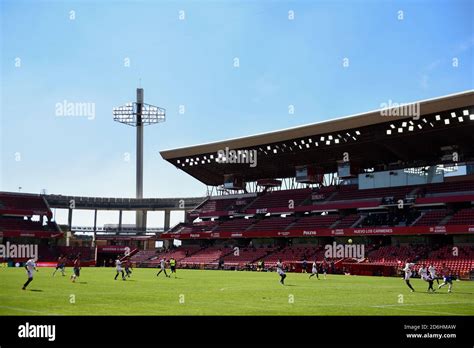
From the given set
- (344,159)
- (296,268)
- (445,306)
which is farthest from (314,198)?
(445,306)

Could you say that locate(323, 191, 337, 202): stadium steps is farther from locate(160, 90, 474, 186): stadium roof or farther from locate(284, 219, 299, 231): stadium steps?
locate(284, 219, 299, 231): stadium steps

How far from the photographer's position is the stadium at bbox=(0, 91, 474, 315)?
2168 inches

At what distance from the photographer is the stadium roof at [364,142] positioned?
58.1 metres

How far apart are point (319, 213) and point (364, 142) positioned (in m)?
18.2

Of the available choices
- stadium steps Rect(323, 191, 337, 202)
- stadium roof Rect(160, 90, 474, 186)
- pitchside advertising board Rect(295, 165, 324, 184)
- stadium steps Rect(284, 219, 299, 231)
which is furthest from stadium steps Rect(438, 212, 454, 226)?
pitchside advertising board Rect(295, 165, 324, 184)

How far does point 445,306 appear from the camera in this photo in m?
24.2

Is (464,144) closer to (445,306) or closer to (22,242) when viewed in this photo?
(445,306)

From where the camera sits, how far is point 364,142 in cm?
6831

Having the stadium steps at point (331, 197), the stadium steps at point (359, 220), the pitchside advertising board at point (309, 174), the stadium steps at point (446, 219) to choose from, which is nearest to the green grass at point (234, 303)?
the stadium steps at point (446, 219)

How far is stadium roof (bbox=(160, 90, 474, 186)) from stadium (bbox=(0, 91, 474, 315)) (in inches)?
5.6

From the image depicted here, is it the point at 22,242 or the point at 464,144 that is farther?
the point at 22,242

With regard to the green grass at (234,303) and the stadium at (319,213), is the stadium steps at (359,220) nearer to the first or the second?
the stadium at (319,213)
